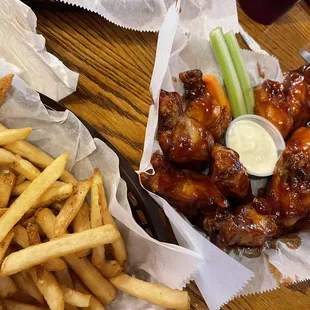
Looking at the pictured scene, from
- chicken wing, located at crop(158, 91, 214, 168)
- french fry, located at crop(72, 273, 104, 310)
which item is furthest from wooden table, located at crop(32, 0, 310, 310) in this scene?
french fry, located at crop(72, 273, 104, 310)

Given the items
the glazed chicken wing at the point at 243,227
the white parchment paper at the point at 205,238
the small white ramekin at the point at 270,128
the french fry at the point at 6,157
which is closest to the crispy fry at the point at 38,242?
the french fry at the point at 6,157

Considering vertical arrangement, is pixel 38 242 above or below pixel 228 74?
below

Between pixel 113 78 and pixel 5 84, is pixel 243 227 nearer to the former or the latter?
pixel 113 78

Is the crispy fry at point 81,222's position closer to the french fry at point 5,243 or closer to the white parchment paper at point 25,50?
the french fry at point 5,243

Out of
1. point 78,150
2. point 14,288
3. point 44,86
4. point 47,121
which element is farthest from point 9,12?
point 14,288

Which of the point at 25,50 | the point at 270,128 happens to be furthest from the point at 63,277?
the point at 270,128

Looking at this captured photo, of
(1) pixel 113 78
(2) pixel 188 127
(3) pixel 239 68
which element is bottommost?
(1) pixel 113 78

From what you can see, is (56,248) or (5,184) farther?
(5,184)

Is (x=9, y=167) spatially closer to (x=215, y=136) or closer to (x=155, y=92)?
(x=155, y=92)
